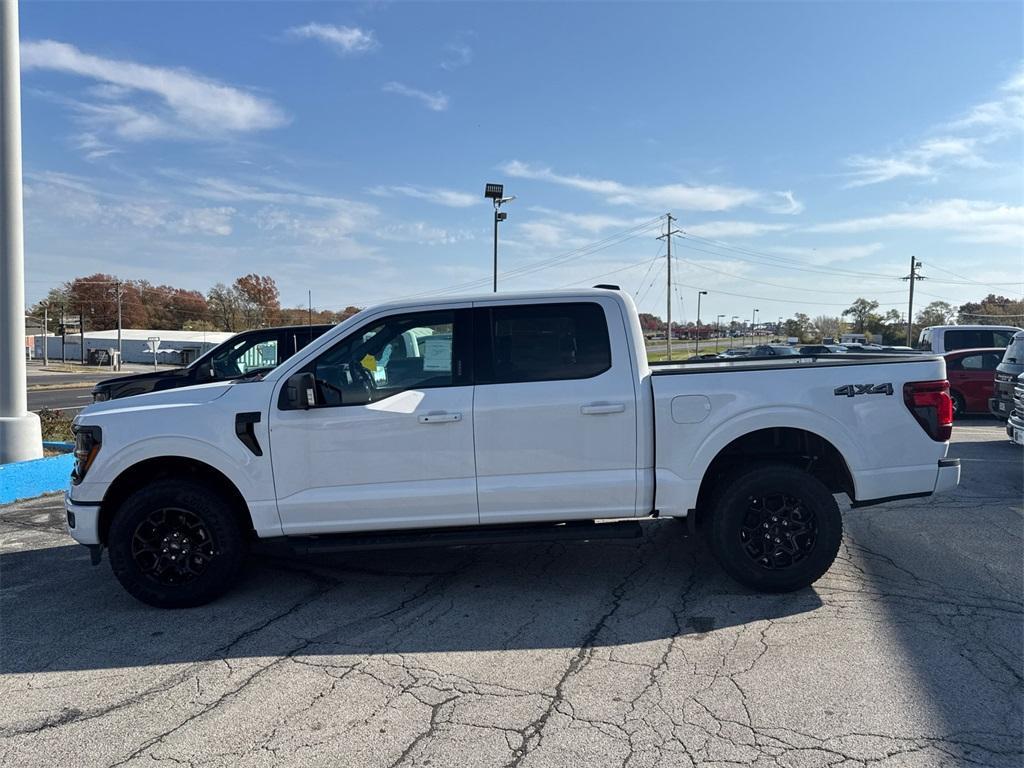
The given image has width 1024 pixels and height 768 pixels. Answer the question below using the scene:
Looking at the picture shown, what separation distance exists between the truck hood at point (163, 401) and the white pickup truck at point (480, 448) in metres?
0.02

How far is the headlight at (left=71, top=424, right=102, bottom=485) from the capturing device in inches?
181

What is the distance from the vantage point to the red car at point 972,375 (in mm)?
14156

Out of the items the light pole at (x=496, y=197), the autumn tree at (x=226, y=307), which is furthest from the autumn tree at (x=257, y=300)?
the light pole at (x=496, y=197)

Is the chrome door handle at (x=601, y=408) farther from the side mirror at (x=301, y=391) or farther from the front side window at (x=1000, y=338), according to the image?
the front side window at (x=1000, y=338)

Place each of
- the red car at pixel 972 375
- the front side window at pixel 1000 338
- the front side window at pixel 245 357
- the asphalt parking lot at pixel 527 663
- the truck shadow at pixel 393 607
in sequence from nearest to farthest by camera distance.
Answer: the asphalt parking lot at pixel 527 663
the truck shadow at pixel 393 607
the front side window at pixel 245 357
the red car at pixel 972 375
the front side window at pixel 1000 338

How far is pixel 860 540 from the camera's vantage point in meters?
6.02

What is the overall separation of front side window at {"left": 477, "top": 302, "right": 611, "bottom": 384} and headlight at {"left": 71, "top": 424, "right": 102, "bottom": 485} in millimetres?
2494

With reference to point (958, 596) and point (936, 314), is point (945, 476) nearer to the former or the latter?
point (958, 596)

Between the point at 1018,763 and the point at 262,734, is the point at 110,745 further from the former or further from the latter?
the point at 1018,763

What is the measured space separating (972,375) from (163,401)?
1491 centimetres

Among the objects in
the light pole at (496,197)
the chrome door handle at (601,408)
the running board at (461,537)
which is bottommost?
the running board at (461,537)

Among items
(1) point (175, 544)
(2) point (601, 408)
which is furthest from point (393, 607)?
(2) point (601, 408)

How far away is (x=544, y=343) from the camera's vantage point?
4762mm

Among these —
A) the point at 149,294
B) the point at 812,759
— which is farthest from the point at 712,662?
the point at 149,294
